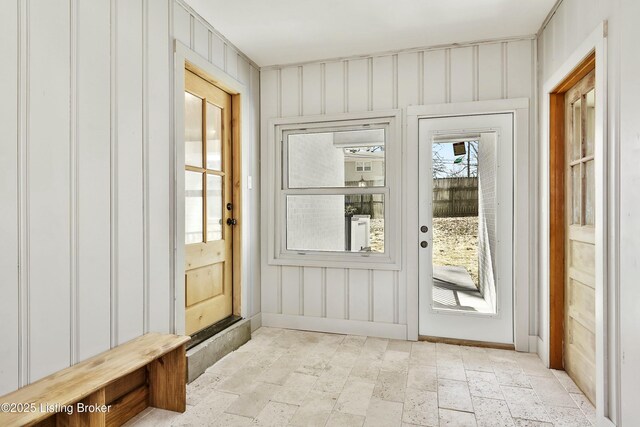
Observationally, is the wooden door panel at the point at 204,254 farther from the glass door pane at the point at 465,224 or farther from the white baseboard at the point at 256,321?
the glass door pane at the point at 465,224

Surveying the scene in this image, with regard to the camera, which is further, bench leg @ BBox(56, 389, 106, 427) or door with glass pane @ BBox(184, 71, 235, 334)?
door with glass pane @ BBox(184, 71, 235, 334)

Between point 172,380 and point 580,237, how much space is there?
8.52 ft

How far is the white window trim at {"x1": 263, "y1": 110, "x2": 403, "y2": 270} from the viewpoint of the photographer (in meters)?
3.23

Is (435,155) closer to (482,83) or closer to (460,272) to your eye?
(482,83)

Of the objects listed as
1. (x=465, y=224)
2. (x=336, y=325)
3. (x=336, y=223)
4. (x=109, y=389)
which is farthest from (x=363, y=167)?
(x=109, y=389)

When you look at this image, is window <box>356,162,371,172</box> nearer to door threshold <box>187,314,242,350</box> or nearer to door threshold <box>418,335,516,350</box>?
door threshold <box>418,335,516,350</box>

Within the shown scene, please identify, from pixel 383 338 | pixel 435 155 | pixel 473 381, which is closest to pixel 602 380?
pixel 473 381

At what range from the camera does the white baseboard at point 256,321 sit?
11.2ft

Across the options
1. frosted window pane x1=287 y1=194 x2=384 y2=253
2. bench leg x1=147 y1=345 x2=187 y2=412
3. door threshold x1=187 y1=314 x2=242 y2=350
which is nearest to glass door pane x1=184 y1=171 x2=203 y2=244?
door threshold x1=187 y1=314 x2=242 y2=350

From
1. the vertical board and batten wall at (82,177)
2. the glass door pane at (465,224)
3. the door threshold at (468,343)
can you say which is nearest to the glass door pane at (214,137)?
the vertical board and batten wall at (82,177)

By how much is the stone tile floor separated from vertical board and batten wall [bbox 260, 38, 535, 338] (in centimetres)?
38

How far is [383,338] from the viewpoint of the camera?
3256 millimetres

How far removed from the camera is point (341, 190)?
3.37 meters

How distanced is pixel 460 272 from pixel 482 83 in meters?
1.59
